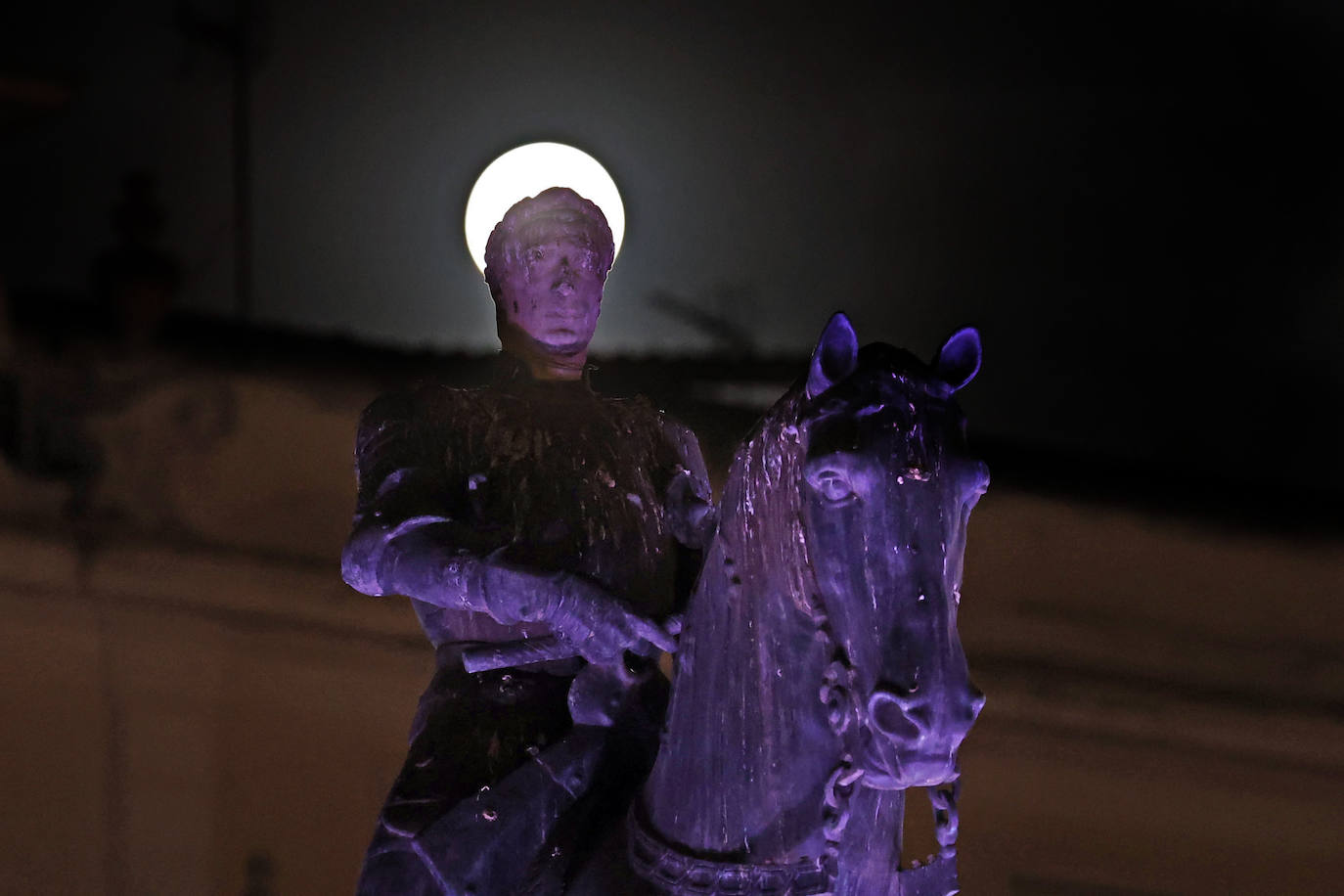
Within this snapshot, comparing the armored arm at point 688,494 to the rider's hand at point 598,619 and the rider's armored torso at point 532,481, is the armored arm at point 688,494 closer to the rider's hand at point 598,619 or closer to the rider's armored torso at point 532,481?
the rider's armored torso at point 532,481

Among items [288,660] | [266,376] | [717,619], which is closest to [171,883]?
[288,660]

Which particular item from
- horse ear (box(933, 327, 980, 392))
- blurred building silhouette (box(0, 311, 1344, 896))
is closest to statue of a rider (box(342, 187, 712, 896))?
horse ear (box(933, 327, 980, 392))

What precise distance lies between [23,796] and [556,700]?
3.38m

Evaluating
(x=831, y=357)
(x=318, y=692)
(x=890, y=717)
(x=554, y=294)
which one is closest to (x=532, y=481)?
(x=554, y=294)

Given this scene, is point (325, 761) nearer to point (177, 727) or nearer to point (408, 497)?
point (177, 727)

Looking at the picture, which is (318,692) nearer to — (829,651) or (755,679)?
(755,679)

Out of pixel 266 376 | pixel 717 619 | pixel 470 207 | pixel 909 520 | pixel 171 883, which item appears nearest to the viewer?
pixel 909 520

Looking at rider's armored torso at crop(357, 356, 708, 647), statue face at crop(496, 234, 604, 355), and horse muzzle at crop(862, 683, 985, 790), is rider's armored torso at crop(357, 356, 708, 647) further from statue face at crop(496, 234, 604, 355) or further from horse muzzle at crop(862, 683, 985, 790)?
horse muzzle at crop(862, 683, 985, 790)

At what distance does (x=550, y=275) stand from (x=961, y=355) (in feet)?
2.78

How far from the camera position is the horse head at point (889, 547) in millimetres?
1360

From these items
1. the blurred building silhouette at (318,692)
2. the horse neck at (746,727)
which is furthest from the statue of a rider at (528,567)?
the blurred building silhouette at (318,692)

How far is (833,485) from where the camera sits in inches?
55.6

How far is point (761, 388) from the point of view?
16.8 feet

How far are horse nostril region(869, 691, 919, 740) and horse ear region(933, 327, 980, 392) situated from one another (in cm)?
35
